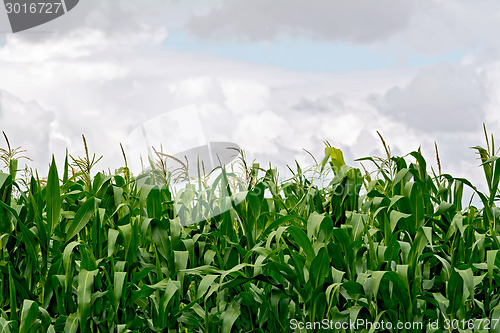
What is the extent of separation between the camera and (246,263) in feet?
8.99

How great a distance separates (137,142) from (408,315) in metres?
2.06

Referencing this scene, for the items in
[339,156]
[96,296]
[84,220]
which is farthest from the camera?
[339,156]

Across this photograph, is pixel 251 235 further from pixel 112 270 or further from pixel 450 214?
pixel 450 214

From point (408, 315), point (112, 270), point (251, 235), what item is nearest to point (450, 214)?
point (408, 315)

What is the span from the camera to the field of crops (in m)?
2.75

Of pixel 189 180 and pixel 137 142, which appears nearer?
pixel 189 180

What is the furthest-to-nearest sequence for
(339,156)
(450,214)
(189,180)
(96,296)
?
(339,156) → (189,180) → (450,214) → (96,296)

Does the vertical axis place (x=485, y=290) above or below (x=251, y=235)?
below

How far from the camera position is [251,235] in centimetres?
314

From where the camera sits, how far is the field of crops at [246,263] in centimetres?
275

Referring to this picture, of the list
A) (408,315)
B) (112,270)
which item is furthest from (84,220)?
(408,315)

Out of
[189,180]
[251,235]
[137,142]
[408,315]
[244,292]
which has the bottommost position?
[408,315]

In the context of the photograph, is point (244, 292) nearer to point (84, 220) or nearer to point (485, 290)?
point (84, 220)

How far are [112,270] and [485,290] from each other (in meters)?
1.88
